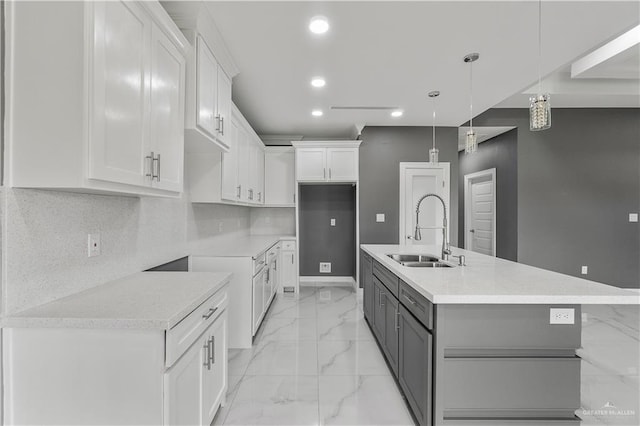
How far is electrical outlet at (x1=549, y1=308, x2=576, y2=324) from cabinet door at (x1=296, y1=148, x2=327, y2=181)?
12.0ft

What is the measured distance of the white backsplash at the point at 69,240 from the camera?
120 cm

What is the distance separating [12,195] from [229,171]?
199cm

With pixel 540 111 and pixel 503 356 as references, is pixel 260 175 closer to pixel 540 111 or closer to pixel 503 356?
pixel 540 111

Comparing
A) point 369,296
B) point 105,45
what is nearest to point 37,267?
point 105,45

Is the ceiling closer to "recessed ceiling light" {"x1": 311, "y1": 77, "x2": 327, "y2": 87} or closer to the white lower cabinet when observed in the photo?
"recessed ceiling light" {"x1": 311, "y1": 77, "x2": 327, "y2": 87}

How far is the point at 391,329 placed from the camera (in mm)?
2377

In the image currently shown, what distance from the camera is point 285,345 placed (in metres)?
2.97

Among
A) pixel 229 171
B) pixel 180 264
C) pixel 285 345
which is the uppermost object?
pixel 229 171

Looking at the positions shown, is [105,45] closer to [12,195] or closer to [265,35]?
[12,195]

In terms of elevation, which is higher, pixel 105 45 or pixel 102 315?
pixel 105 45

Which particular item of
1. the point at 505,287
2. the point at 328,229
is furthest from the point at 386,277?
the point at 328,229

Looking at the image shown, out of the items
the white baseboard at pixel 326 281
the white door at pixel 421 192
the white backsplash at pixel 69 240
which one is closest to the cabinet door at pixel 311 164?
the white door at pixel 421 192

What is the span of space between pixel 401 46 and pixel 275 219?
11.8 feet

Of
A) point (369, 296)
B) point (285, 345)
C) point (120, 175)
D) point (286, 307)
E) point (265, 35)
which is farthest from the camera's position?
point (286, 307)
